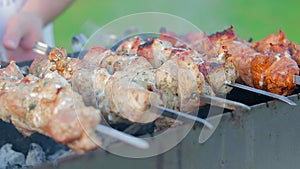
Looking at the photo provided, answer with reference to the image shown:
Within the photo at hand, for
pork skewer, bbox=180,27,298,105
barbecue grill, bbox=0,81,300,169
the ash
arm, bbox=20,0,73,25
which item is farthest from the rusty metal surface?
arm, bbox=20,0,73,25

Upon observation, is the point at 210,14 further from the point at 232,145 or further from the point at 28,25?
the point at 232,145

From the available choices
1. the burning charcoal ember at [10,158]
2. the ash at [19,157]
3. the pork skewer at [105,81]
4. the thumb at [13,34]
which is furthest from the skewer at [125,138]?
the thumb at [13,34]

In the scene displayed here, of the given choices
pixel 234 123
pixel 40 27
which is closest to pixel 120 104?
pixel 234 123

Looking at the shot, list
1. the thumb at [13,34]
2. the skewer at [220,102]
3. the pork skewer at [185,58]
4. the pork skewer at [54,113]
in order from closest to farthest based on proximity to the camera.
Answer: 1. the pork skewer at [54,113]
2. the skewer at [220,102]
3. the pork skewer at [185,58]
4. the thumb at [13,34]

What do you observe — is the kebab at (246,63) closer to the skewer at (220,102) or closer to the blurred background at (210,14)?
the skewer at (220,102)

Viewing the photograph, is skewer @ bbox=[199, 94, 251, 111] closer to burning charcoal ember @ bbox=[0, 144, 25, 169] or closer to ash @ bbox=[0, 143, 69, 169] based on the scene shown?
ash @ bbox=[0, 143, 69, 169]

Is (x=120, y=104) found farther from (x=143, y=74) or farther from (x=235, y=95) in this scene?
(x=235, y=95)
